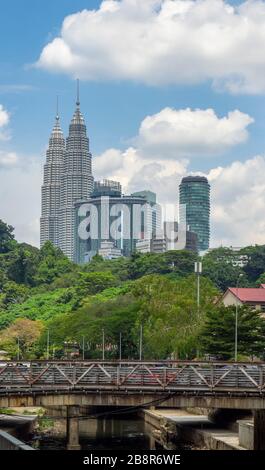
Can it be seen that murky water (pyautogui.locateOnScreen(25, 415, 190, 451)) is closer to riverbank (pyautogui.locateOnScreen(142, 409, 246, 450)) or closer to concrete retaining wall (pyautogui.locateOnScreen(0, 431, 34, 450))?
riverbank (pyautogui.locateOnScreen(142, 409, 246, 450))

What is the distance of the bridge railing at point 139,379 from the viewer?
1930 inches

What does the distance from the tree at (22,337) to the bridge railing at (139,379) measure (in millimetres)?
82952

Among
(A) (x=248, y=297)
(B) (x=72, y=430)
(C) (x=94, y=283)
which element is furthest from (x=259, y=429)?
(C) (x=94, y=283)

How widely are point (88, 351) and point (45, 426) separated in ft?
199

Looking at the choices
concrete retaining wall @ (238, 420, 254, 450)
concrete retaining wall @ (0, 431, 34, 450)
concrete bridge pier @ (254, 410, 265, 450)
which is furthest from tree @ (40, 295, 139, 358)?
concrete retaining wall @ (0, 431, 34, 450)

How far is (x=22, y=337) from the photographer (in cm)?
14312

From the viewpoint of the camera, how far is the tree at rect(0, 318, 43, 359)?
135250 mm

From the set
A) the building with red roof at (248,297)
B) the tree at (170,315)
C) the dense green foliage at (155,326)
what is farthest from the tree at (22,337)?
the building with red roof at (248,297)

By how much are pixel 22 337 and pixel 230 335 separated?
218 ft

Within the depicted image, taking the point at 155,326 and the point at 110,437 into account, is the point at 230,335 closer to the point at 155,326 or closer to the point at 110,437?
the point at 155,326

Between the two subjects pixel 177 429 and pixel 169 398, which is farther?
pixel 177 429
